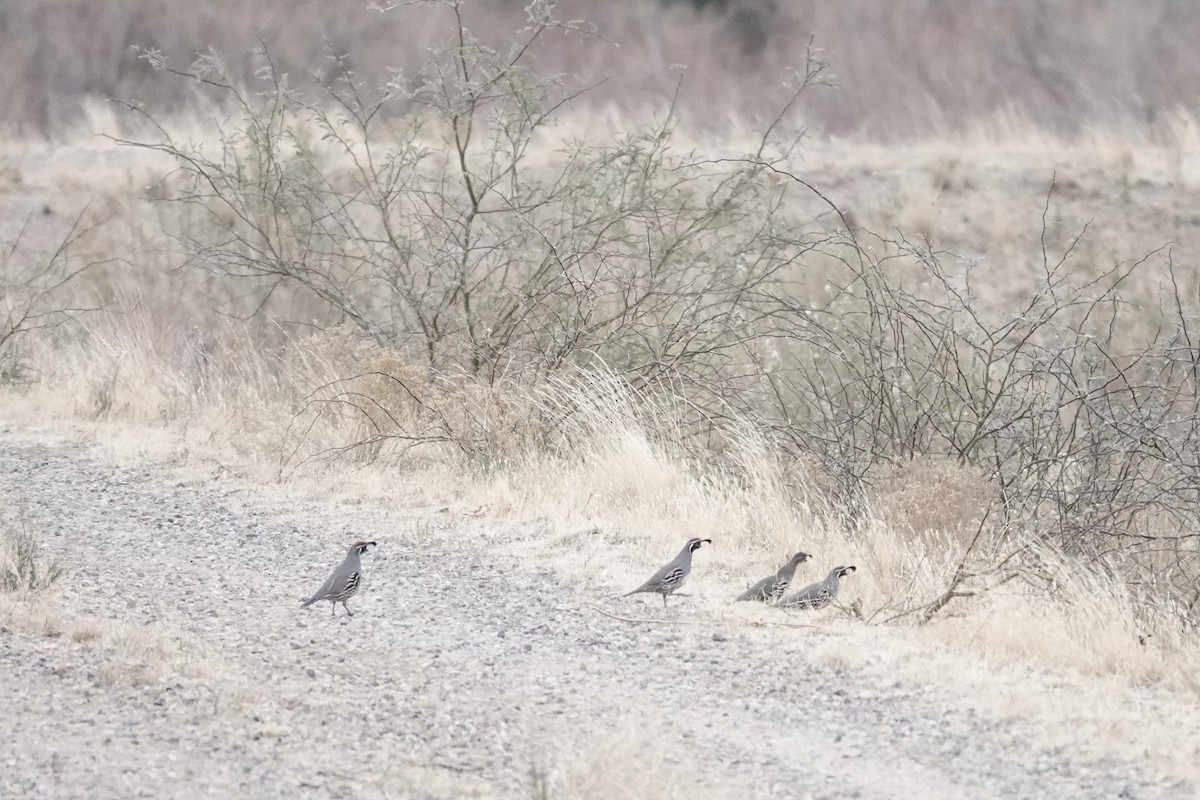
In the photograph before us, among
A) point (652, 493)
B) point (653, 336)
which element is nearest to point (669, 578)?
point (652, 493)

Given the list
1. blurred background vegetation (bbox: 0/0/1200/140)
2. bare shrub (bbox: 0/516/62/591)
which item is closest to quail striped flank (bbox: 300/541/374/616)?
bare shrub (bbox: 0/516/62/591)

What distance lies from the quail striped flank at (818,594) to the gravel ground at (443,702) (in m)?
0.22

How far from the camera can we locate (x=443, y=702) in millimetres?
5438

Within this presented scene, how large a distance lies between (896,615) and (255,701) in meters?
2.72

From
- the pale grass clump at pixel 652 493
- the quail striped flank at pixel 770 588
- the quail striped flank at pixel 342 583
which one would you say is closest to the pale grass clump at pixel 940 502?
the pale grass clump at pixel 652 493

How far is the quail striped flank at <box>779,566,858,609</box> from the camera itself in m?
6.74

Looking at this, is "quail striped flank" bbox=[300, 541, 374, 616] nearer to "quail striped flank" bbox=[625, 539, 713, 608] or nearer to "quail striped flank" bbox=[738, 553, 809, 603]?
"quail striped flank" bbox=[625, 539, 713, 608]

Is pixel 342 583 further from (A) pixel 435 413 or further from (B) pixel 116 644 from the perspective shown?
(A) pixel 435 413

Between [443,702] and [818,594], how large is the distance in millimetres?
1948

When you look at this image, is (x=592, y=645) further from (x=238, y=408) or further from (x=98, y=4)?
(x=98, y=4)

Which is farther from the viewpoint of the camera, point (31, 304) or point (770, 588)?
point (31, 304)

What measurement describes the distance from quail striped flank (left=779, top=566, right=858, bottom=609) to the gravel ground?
224mm

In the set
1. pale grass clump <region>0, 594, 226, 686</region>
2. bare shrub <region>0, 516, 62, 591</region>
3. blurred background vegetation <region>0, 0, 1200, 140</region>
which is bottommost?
bare shrub <region>0, 516, 62, 591</region>

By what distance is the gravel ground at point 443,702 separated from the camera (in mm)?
4711
